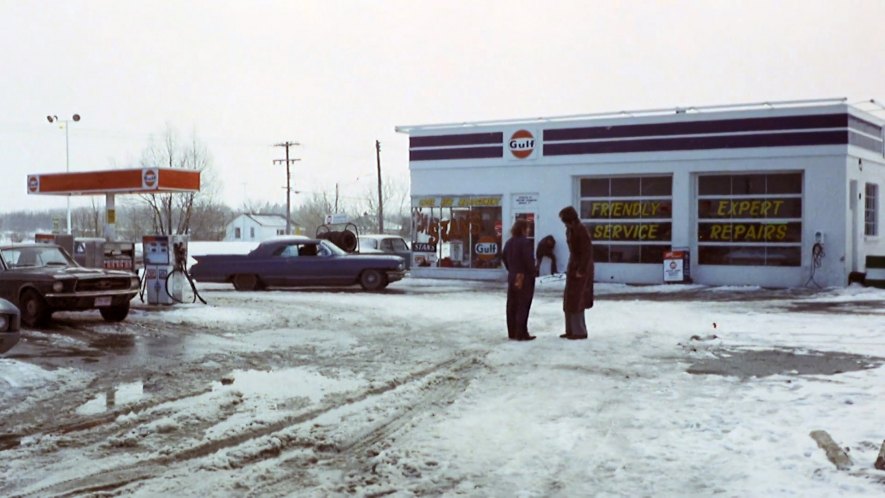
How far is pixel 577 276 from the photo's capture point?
1259 cm

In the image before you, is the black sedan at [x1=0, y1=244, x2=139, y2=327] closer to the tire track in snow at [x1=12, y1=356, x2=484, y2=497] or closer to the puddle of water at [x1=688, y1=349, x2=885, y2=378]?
the tire track in snow at [x1=12, y1=356, x2=484, y2=497]

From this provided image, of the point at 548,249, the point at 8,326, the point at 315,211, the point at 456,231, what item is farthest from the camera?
the point at 315,211

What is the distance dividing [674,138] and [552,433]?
18.8 meters

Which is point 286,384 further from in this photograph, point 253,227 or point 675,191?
point 253,227

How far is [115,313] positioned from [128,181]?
5.95 meters

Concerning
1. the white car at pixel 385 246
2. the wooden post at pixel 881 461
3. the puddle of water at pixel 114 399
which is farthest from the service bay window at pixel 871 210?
the puddle of water at pixel 114 399

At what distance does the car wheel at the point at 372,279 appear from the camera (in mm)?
21938

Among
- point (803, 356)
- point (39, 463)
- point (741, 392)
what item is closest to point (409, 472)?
point (39, 463)

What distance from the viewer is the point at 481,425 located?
24.0ft

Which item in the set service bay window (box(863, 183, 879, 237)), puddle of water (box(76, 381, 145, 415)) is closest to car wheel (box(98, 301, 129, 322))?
puddle of water (box(76, 381, 145, 415))

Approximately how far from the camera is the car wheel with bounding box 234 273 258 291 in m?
22.2

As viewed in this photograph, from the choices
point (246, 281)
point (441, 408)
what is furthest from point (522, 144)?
point (441, 408)

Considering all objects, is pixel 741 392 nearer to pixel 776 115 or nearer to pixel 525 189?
pixel 776 115

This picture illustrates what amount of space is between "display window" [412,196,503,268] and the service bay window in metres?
10.3
